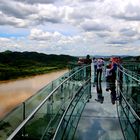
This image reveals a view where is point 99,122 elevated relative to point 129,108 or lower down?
lower down

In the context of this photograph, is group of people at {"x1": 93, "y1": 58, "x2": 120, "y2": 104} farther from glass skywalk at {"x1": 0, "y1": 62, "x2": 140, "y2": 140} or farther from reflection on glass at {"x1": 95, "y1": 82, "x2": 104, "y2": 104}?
glass skywalk at {"x1": 0, "y1": 62, "x2": 140, "y2": 140}

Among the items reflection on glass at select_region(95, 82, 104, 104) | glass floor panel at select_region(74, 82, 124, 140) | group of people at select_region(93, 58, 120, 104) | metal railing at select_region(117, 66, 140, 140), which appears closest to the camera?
metal railing at select_region(117, 66, 140, 140)

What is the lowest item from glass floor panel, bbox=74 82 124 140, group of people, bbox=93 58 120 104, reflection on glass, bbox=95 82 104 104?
glass floor panel, bbox=74 82 124 140

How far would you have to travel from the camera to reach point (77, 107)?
13180 mm

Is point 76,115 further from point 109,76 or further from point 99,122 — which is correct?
point 109,76

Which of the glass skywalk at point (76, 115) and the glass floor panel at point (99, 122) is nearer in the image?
the glass skywalk at point (76, 115)

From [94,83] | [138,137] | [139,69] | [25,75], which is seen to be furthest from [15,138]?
[25,75]

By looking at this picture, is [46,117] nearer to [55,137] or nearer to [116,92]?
[55,137]

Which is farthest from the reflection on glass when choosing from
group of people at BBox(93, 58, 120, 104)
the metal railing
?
the metal railing

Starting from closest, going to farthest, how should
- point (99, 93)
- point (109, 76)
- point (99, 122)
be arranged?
1. point (99, 122)
2. point (99, 93)
3. point (109, 76)

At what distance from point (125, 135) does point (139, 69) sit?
15926mm

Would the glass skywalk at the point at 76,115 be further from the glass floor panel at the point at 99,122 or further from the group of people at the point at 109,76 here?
the group of people at the point at 109,76

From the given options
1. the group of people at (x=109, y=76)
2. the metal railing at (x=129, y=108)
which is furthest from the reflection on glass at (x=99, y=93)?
the metal railing at (x=129, y=108)

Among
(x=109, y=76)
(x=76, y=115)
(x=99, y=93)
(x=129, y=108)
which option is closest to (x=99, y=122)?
(x=76, y=115)
